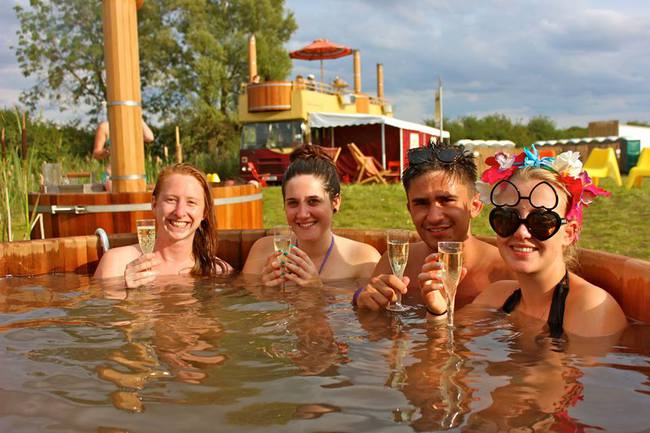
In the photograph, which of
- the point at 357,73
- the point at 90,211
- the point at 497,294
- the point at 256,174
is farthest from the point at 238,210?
the point at 357,73

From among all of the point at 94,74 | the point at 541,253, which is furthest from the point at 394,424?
the point at 94,74

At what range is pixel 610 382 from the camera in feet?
6.68

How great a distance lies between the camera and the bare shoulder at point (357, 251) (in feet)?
12.7

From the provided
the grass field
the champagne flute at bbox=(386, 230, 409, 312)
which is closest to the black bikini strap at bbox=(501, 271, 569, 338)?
the champagne flute at bbox=(386, 230, 409, 312)

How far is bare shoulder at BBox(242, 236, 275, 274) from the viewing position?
4.11 metres

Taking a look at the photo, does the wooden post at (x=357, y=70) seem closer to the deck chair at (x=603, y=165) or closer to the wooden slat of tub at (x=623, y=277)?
the deck chair at (x=603, y=165)

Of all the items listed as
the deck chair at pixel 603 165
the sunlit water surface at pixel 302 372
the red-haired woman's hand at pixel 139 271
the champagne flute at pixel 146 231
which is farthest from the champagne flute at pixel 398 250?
the deck chair at pixel 603 165

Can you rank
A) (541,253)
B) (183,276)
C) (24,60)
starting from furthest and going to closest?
1. (24,60)
2. (183,276)
3. (541,253)

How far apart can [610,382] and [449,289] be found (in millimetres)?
633

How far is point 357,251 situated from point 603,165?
1210 cm

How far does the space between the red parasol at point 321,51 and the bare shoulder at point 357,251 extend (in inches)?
854

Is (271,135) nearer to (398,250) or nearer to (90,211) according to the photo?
(90,211)

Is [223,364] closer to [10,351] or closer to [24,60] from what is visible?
[10,351]

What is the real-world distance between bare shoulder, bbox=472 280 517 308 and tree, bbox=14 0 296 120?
26.4m
